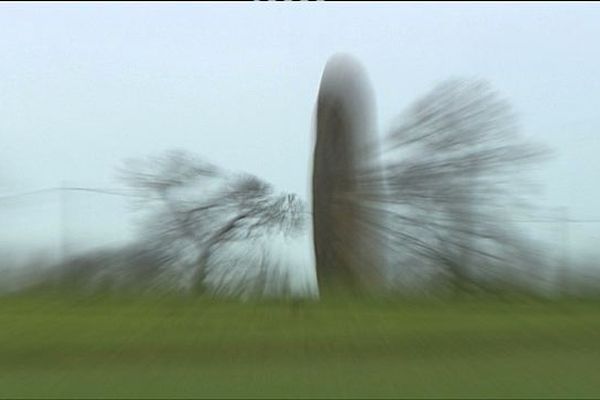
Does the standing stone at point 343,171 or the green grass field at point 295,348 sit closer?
the green grass field at point 295,348

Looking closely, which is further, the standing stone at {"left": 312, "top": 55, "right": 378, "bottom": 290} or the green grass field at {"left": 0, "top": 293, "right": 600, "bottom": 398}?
the standing stone at {"left": 312, "top": 55, "right": 378, "bottom": 290}

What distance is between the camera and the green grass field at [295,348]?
8211 millimetres

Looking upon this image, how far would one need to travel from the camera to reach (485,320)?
1288cm

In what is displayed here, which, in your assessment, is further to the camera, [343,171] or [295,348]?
[343,171]

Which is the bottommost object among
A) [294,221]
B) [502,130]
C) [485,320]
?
[485,320]

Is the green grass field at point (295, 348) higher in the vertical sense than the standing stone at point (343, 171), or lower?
lower

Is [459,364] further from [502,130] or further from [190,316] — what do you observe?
[502,130]

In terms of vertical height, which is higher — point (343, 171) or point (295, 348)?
point (343, 171)

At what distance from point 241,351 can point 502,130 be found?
5667mm

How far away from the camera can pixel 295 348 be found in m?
10.5

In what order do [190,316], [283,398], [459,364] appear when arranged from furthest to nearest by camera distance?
[190,316], [459,364], [283,398]

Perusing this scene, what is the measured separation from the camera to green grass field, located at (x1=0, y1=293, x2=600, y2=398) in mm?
8211

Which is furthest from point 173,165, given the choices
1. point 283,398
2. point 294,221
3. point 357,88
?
point 283,398

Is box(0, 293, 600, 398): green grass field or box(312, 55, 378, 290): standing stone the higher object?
box(312, 55, 378, 290): standing stone
